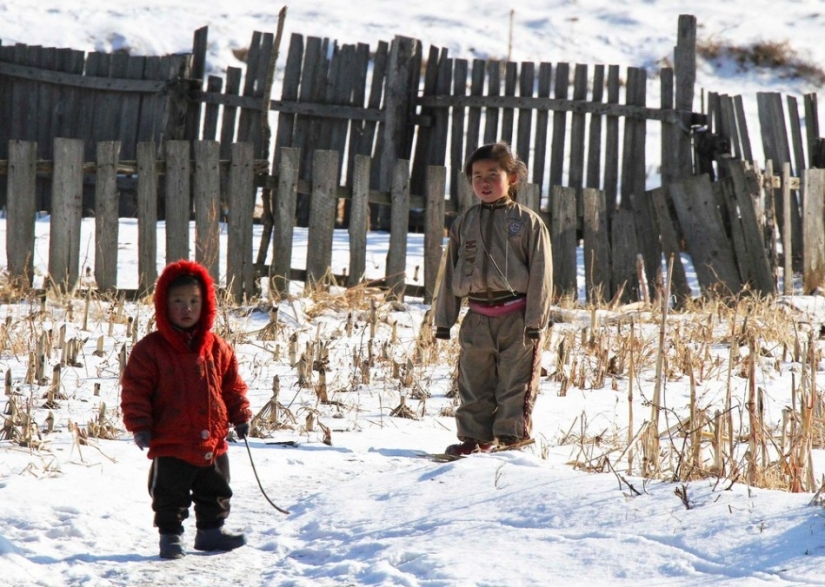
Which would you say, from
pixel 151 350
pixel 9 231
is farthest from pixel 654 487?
pixel 9 231

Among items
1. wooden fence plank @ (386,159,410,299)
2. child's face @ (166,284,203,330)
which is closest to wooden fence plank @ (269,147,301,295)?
wooden fence plank @ (386,159,410,299)

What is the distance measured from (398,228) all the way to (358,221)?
32 centimetres

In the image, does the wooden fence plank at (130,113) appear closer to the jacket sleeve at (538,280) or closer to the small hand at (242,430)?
the jacket sleeve at (538,280)

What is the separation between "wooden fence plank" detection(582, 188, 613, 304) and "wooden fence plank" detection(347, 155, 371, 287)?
1.92 meters

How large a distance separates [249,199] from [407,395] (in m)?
2.91

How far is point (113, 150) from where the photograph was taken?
26.0 ft

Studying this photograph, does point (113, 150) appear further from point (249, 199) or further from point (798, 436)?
point (798, 436)

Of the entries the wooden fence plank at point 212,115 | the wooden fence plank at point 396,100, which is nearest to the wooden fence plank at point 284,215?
the wooden fence plank at point 396,100

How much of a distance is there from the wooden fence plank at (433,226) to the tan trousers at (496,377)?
3.58 metres

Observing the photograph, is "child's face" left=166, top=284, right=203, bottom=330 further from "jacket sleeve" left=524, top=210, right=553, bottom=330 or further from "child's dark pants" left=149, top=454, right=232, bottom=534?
"jacket sleeve" left=524, top=210, right=553, bottom=330

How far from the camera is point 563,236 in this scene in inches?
353

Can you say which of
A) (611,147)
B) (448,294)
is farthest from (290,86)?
(448,294)

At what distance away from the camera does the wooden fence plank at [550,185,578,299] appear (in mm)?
8938

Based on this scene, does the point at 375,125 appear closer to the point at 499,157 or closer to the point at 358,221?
the point at 358,221
